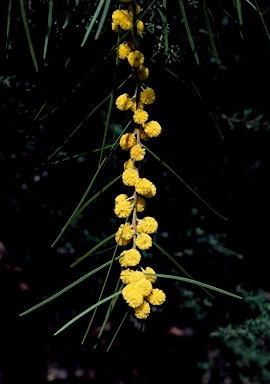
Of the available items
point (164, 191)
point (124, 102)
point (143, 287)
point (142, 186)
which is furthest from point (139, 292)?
point (164, 191)

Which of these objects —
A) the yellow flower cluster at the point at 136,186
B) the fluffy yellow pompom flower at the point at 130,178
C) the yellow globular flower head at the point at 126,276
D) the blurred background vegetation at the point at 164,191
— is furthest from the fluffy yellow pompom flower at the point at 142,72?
the blurred background vegetation at the point at 164,191

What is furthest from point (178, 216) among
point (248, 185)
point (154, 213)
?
point (248, 185)

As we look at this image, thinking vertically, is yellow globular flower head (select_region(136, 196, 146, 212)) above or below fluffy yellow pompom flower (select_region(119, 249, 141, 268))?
above

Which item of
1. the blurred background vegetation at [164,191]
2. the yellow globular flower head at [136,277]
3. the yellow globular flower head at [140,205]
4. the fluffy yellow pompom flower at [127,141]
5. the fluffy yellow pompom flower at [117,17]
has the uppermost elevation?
the fluffy yellow pompom flower at [117,17]

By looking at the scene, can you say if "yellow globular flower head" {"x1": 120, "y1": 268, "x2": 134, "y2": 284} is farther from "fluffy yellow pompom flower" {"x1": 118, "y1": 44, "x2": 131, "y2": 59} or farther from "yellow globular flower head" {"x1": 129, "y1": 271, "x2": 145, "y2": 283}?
"fluffy yellow pompom flower" {"x1": 118, "y1": 44, "x2": 131, "y2": 59}

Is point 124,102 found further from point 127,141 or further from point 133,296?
point 133,296

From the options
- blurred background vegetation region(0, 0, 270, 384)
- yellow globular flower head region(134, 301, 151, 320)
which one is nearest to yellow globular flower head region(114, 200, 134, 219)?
yellow globular flower head region(134, 301, 151, 320)

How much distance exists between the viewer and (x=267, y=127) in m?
1.35

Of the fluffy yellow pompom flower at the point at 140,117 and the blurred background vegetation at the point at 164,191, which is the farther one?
the blurred background vegetation at the point at 164,191

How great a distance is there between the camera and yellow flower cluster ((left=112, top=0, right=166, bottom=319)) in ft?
1.50

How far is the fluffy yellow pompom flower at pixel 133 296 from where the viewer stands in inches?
17.2

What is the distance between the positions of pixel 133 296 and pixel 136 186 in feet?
0.40

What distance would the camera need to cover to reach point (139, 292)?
0.44 m

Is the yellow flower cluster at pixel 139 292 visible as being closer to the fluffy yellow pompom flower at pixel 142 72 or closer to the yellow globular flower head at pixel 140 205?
the yellow globular flower head at pixel 140 205
